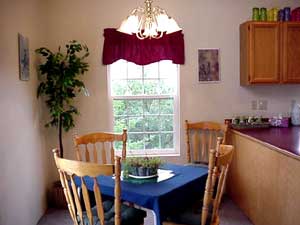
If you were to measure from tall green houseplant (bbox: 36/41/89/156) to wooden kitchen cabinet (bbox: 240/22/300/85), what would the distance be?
6.20 ft

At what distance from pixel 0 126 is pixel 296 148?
229cm

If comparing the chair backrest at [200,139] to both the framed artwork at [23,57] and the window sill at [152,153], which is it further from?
the framed artwork at [23,57]

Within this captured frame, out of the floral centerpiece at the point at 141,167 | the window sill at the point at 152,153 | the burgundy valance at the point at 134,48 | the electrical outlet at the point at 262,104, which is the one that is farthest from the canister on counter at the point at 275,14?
the floral centerpiece at the point at 141,167

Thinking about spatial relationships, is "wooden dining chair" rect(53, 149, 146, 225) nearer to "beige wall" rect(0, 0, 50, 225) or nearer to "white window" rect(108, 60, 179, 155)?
"beige wall" rect(0, 0, 50, 225)

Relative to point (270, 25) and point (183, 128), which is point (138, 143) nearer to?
point (183, 128)

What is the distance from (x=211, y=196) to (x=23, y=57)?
214cm

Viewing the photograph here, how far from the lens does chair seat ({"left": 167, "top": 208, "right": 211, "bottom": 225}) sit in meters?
2.25

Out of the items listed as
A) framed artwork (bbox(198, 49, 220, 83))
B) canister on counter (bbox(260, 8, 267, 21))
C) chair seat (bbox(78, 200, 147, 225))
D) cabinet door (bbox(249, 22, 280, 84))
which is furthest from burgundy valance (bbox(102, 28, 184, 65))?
chair seat (bbox(78, 200, 147, 225))

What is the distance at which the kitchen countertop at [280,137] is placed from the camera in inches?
100.0

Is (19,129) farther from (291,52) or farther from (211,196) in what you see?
(291,52)

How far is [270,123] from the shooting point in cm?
397

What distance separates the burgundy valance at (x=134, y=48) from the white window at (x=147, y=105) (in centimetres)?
17

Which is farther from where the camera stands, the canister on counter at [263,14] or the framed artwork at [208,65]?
the framed artwork at [208,65]

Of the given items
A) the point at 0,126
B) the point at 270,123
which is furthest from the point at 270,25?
the point at 0,126
